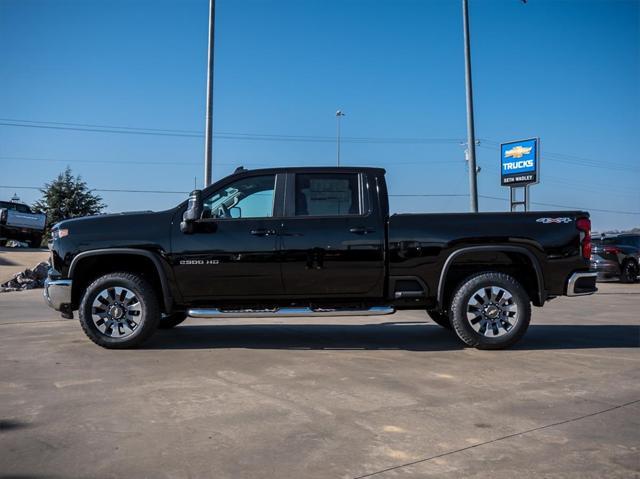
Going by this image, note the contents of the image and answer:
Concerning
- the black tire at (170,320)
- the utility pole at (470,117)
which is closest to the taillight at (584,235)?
the black tire at (170,320)

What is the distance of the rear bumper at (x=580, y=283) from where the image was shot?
6.43 m

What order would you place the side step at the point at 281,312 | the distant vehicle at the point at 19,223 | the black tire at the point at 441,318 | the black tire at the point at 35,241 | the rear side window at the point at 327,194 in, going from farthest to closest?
the black tire at the point at 35,241, the distant vehicle at the point at 19,223, the black tire at the point at 441,318, the rear side window at the point at 327,194, the side step at the point at 281,312

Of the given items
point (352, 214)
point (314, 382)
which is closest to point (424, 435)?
point (314, 382)

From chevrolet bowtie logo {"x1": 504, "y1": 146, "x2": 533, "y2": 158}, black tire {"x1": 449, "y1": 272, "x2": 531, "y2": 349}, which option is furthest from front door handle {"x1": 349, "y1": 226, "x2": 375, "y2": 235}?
chevrolet bowtie logo {"x1": 504, "y1": 146, "x2": 533, "y2": 158}

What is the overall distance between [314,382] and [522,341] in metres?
3.27

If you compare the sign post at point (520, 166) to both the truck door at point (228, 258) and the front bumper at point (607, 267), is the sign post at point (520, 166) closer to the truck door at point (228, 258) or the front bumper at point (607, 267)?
Result: the front bumper at point (607, 267)

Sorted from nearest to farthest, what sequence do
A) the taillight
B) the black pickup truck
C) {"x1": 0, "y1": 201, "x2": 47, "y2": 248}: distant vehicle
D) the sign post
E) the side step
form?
the side step
the black pickup truck
the taillight
the sign post
{"x1": 0, "y1": 201, "x2": 47, "y2": 248}: distant vehicle

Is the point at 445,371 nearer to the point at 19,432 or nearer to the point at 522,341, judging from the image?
the point at 522,341

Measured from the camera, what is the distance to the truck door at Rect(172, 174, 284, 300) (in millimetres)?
6359

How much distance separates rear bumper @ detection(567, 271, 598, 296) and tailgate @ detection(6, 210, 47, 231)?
Result: 92.7 ft

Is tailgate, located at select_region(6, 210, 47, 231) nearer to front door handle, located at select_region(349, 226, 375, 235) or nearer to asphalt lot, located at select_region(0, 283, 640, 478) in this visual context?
asphalt lot, located at select_region(0, 283, 640, 478)

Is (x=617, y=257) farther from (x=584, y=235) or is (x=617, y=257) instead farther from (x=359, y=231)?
(x=359, y=231)

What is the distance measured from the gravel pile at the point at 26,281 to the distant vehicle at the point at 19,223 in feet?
45.6

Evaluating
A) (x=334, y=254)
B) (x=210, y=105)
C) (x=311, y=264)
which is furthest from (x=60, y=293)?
(x=210, y=105)
